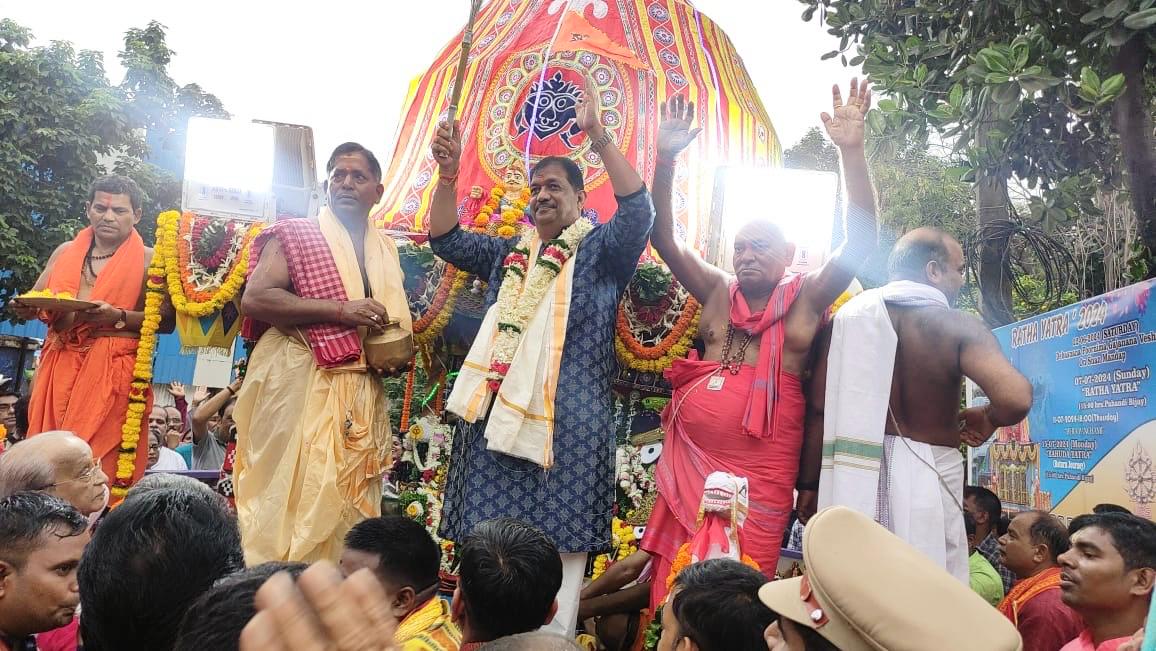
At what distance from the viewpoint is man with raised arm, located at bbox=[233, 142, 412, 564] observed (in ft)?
12.5

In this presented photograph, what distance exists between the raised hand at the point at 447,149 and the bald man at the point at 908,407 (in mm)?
1673

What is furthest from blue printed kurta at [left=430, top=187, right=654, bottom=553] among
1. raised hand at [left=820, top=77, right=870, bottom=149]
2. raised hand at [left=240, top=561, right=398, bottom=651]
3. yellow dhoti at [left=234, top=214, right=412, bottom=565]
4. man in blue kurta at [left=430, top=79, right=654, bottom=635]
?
raised hand at [left=240, top=561, right=398, bottom=651]

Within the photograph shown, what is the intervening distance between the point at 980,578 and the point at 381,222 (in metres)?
4.08

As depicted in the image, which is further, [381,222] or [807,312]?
[381,222]

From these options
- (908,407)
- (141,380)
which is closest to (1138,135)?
(908,407)

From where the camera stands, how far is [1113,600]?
10.3ft

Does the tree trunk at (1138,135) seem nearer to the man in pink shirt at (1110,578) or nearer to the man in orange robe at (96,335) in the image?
the man in pink shirt at (1110,578)

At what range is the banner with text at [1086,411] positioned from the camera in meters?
4.07

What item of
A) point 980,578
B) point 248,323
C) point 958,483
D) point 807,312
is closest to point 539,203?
point 807,312

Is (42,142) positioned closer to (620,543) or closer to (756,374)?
(620,543)

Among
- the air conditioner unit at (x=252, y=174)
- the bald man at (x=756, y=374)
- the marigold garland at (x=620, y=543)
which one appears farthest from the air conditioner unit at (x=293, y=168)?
the marigold garland at (x=620, y=543)

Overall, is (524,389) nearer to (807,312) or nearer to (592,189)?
(807,312)

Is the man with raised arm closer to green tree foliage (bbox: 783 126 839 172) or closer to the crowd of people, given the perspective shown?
the crowd of people

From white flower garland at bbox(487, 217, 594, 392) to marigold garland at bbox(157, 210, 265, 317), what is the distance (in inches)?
52.5
